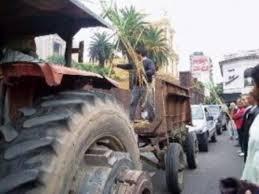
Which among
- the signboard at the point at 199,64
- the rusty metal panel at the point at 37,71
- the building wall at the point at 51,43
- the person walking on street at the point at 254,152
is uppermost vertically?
the signboard at the point at 199,64

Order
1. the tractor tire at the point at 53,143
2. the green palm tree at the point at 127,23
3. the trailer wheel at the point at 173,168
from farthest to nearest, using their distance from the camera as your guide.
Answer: the trailer wheel at the point at 173,168, the green palm tree at the point at 127,23, the tractor tire at the point at 53,143

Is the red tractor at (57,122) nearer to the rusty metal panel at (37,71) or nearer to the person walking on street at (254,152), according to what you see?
the rusty metal panel at (37,71)

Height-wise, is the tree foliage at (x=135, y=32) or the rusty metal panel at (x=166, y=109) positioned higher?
the tree foliage at (x=135, y=32)

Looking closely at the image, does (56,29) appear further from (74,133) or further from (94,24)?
(74,133)

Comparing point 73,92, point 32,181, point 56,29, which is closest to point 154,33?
point 56,29

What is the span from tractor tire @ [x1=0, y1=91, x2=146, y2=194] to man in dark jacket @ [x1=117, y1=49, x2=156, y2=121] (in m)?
4.36

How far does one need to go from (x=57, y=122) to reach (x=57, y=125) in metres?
0.03

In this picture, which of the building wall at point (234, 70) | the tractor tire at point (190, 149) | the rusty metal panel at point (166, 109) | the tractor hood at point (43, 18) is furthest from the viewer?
the building wall at point (234, 70)

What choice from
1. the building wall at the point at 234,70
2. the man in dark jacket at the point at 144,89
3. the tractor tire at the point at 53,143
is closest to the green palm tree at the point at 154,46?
the man in dark jacket at the point at 144,89

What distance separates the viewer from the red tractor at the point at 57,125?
272cm

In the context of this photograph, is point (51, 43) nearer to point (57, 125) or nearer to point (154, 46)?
Answer: point (154, 46)

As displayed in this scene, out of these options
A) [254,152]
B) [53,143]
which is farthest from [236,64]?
[53,143]

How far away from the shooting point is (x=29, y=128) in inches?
113

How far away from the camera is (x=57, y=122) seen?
2.92m
